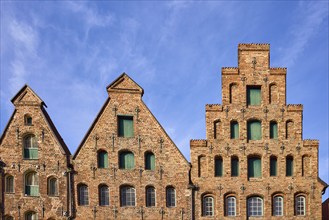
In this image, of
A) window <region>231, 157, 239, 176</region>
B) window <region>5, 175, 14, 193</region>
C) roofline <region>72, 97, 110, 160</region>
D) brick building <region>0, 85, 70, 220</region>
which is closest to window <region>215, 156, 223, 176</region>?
window <region>231, 157, 239, 176</region>

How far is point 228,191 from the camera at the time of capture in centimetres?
2541

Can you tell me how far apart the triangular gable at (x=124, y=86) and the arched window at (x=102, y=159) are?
467 cm

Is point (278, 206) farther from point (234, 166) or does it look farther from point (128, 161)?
point (128, 161)

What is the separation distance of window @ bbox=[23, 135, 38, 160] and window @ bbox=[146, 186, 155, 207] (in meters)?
8.48

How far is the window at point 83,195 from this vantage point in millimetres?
25188

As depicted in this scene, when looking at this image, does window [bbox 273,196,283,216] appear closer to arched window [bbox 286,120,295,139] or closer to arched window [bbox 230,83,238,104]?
arched window [bbox 286,120,295,139]

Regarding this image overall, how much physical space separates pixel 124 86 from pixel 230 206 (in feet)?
38.8

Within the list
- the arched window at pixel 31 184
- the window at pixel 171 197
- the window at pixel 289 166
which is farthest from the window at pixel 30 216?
the window at pixel 289 166

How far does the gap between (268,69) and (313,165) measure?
25.6 ft

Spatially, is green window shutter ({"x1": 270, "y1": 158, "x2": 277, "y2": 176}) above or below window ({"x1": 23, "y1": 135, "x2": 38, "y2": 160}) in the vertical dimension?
below

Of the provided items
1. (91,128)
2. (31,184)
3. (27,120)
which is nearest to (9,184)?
(31,184)

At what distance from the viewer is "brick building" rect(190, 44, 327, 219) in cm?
2542

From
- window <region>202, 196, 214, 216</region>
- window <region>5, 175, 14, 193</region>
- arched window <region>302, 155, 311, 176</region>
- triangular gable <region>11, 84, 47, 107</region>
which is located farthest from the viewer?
triangular gable <region>11, 84, 47, 107</region>

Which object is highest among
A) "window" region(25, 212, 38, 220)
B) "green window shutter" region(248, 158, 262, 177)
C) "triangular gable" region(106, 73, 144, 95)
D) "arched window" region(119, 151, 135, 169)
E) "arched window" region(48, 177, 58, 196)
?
"triangular gable" region(106, 73, 144, 95)
